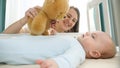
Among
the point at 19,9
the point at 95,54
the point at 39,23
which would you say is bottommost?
the point at 95,54

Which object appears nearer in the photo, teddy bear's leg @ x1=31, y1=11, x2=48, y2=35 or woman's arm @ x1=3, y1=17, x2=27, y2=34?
teddy bear's leg @ x1=31, y1=11, x2=48, y2=35

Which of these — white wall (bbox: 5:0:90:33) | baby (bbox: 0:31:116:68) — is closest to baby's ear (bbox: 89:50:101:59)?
baby (bbox: 0:31:116:68)

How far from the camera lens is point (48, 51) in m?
0.77

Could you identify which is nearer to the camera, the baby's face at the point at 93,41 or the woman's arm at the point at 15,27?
the baby's face at the point at 93,41

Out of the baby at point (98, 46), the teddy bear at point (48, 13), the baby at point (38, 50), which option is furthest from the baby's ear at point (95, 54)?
the teddy bear at point (48, 13)

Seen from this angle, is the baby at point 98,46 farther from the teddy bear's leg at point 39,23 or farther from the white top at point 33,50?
the teddy bear's leg at point 39,23

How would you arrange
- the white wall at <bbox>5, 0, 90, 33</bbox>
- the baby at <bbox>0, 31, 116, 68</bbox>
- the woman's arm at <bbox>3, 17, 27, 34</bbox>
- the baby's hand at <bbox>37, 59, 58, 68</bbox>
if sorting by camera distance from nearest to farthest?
the baby's hand at <bbox>37, 59, 58, 68</bbox>, the baby at <bbox>0, 31, 116, 68</bbox>, the woman's arm at <bbox>3, 17, 27, 34</bbox>, the white wall at <bbox>5, 0, 90, 33</bbox>

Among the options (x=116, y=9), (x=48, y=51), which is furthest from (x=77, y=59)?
(x=116, y=9)

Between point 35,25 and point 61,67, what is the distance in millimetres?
273

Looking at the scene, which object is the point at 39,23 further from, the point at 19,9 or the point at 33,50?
the point at 19,9

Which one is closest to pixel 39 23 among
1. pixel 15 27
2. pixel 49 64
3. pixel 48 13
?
pixel 48 13

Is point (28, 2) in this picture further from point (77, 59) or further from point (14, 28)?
point (77, 59)

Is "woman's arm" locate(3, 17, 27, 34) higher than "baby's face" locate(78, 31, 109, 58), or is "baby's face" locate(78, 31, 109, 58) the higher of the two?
"woman's arm" locate(3, 17, 27, 34)

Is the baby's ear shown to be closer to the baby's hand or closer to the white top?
the white top
